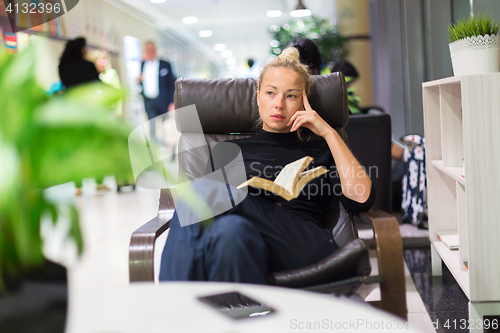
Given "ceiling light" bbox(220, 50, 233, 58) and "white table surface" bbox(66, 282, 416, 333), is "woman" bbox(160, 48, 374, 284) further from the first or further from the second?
"ceiling light" bbox(220, 50, 233, 58)

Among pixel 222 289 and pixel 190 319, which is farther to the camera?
pixel 222 289

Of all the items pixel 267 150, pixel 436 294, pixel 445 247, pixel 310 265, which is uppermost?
pixel 267 150

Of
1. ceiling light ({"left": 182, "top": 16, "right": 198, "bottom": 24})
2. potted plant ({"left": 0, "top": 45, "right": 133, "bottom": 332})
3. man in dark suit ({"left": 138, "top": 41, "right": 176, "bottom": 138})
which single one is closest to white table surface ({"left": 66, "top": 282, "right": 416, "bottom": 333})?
potted plant ({"left": 0, "top": 45, "right": 133, "bottom": 332})

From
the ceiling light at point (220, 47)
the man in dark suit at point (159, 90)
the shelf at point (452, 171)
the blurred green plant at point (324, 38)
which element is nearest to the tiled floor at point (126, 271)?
the shelf at point (452, 171)

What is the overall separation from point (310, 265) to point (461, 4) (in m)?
2.62

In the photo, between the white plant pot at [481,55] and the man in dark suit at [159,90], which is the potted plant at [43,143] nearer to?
the white plant pot at [481,55]

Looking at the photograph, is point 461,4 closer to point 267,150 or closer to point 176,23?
point 267,150

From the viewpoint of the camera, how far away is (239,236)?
110cm

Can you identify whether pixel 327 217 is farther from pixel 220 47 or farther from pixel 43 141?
pixel 220 47

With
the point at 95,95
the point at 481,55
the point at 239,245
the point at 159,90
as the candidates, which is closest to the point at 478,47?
the point at 481,55

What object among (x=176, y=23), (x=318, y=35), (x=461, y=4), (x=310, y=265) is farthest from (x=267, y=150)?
(x=176, y=23)

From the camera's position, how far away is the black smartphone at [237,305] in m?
0.67

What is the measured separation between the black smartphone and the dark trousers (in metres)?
0.33

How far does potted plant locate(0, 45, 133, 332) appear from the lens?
39cm
